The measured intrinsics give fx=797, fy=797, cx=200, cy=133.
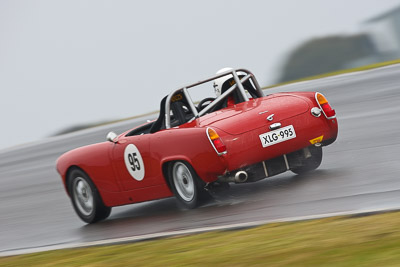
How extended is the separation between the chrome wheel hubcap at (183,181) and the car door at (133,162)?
0.30m

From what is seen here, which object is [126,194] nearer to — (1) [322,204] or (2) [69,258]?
(2) [69,258]

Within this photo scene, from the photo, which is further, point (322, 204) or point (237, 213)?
point (237, 213)

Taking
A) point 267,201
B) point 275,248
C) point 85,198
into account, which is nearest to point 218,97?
point 267,201

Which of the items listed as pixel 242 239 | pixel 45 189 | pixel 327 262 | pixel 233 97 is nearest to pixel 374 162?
pixel 233 97

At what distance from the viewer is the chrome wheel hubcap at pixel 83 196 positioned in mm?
9281

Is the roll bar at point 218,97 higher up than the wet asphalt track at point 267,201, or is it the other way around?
the roll bar at point 218,97

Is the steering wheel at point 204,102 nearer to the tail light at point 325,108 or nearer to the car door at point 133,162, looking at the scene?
the car door at point 133,162

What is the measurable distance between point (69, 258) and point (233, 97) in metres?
2.94

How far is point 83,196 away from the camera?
9.34 meters

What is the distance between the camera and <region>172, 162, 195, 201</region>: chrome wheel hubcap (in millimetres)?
8032

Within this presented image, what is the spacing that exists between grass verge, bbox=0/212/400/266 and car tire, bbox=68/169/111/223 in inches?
78.1

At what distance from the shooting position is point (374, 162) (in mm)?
8602

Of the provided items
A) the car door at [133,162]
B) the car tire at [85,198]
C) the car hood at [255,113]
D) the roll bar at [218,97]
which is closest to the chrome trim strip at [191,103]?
the roll bar at [218,97]

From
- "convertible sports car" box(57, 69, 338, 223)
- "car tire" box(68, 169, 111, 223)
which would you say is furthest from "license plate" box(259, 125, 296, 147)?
"car tire" box(68, 169, 111, 223)
